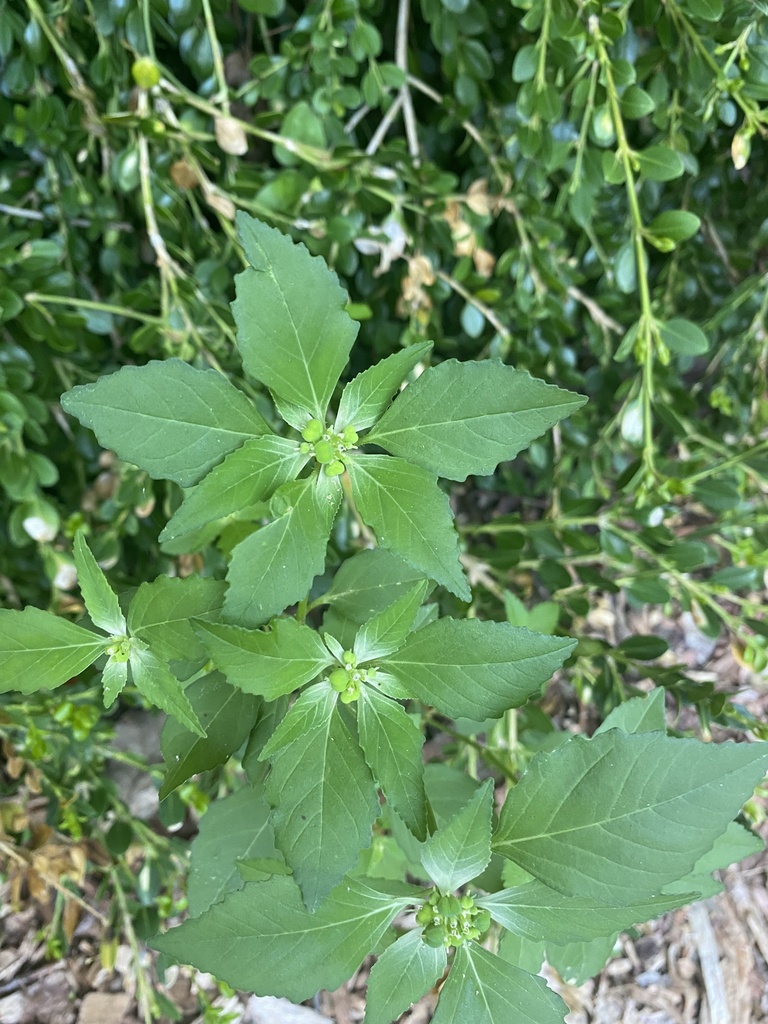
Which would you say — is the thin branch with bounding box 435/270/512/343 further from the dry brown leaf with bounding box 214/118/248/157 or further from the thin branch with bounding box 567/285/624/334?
the dry brown leaf with bounding box 214/118/248/157

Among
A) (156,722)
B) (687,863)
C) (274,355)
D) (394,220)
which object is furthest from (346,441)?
(156,722)

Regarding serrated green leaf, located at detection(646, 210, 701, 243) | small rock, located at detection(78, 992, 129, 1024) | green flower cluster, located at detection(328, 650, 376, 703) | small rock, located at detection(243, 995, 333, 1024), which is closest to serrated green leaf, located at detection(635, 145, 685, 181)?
serrated green leaf, located at detection(646, 210, 701, 243)

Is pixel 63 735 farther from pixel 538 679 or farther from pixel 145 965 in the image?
pixel 538 679

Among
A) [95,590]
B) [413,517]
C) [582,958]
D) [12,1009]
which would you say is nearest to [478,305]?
[413,517]

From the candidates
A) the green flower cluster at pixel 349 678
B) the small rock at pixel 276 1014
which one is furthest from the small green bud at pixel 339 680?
the small rock at pixel 276 1014

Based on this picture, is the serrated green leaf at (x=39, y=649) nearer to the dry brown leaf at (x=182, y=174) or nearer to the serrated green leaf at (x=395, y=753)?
the serrated green leaf at (x=395, y=753)

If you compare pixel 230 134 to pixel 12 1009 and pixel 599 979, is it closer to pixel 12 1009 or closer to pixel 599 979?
pixel 12 1009
